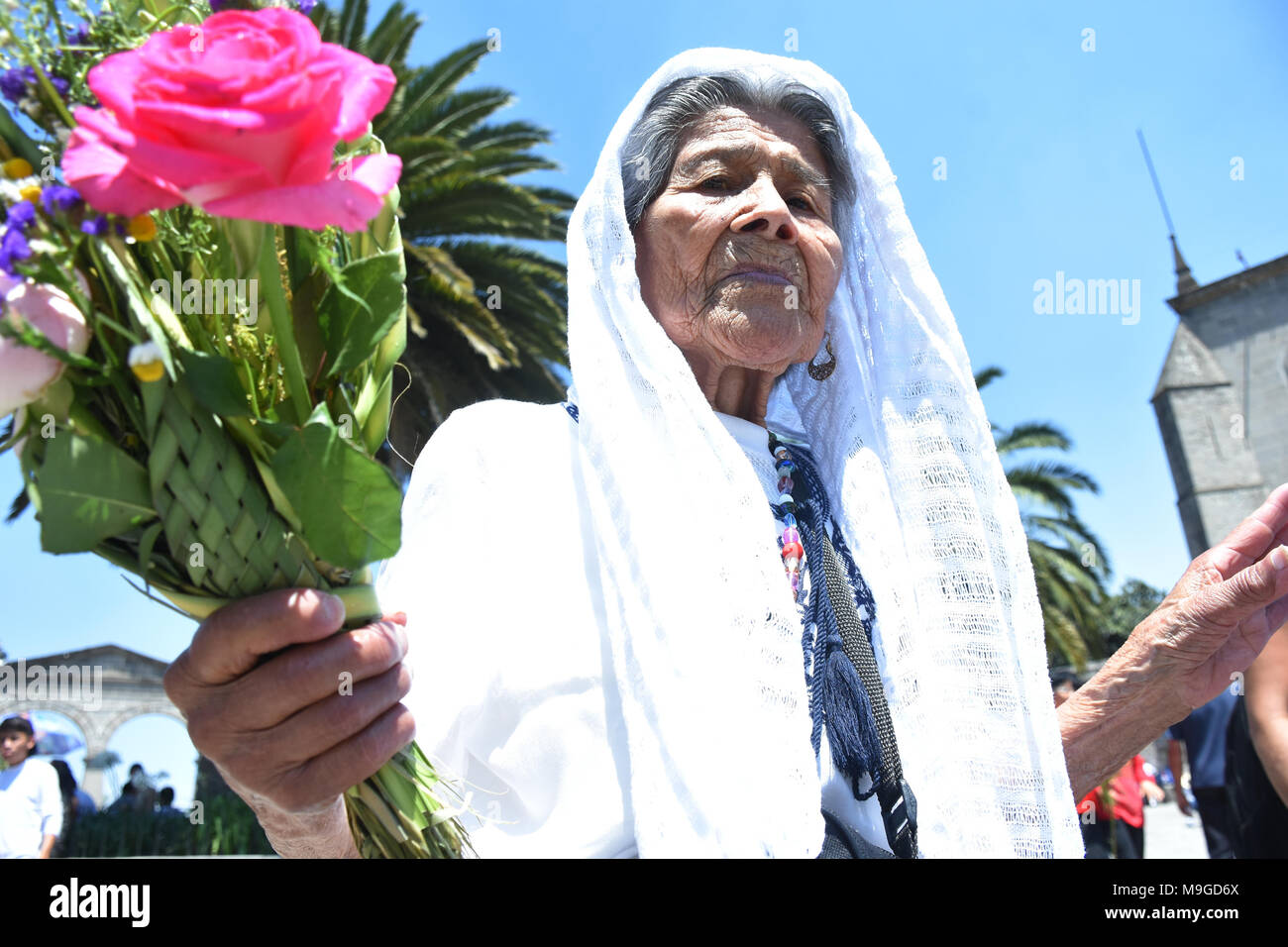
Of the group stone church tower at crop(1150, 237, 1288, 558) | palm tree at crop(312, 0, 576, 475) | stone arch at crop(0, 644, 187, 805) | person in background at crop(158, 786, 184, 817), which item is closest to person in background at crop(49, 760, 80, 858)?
palm tree at crop(312, 0, 576, 475)

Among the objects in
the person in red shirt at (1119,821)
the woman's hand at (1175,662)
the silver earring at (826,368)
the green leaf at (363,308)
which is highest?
the silver earring at (826,368)

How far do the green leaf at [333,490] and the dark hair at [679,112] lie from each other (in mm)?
1293

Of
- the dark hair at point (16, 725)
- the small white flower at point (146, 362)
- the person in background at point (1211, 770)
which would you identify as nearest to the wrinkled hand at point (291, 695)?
the small white flower at point (146, 362)

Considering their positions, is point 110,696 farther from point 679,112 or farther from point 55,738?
point 679,112

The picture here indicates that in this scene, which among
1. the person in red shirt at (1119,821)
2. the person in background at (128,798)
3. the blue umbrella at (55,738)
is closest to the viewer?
the person in red shirt at (1119,821)

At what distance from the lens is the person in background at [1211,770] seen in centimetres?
486

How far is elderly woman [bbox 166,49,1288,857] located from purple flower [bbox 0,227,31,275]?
407 millimetres

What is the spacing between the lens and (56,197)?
90 cm

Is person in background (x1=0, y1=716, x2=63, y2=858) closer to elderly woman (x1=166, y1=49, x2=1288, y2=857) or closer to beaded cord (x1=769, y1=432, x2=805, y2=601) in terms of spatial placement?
elderly woman (x1=166, y1=49, x2=1288, y2=857)

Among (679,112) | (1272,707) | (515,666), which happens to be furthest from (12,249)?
(1272,707)

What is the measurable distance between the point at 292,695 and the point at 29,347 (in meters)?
0.44

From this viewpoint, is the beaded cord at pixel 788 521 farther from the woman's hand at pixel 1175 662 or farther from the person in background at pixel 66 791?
the person in background at pixel 66 791
